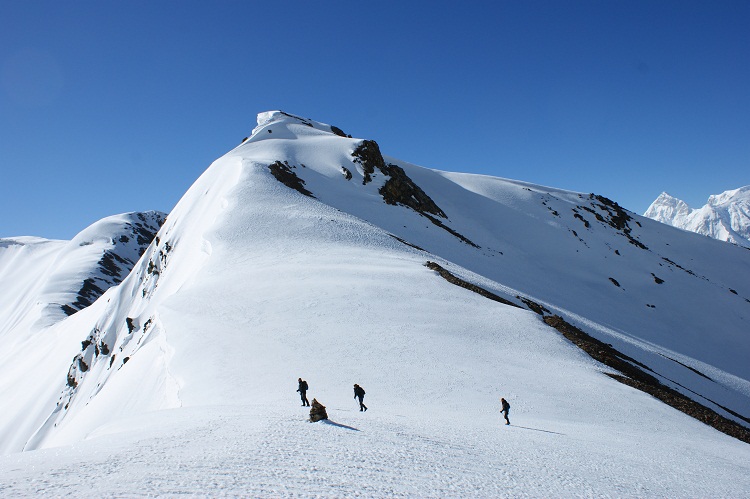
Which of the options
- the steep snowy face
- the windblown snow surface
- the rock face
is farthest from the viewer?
the steep snowy face

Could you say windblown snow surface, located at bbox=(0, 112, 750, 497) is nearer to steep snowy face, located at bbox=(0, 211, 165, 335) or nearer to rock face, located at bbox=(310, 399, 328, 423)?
rock face, located at bbox=(310, 399, 328, 423)

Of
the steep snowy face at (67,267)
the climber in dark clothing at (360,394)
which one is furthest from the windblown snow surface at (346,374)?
the steep snowy face at (67,267)

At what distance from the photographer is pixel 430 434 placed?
416 inches

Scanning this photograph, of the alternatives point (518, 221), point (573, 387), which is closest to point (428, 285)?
point (573, 387)

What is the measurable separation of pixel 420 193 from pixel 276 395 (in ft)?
186

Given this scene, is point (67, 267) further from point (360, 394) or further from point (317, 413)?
point (317, 413)

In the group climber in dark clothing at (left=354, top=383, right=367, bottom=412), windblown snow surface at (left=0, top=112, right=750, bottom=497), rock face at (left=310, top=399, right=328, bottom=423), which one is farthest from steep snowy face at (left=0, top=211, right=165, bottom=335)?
rock face at (left=310, top=399, right=328, bottom=423)

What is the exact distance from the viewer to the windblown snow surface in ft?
25.9

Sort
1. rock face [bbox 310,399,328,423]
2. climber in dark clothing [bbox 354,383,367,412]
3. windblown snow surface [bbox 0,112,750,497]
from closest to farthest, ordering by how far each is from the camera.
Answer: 1. windblown snow surface [bbox 0,112,750,497]
2. rock face [bbox 310,399,328,423]
3. climber in dark clothing [bbox 354,383,367,412]

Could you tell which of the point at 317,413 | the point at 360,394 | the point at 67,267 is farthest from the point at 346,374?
the point at 67,267

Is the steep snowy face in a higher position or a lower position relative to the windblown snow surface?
lower

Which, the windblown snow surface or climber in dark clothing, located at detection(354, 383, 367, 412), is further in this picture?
climber in dark clothing, located at detection(354, 383, 367, 412)

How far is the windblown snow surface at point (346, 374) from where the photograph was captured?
25.9 feet

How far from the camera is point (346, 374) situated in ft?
54.9
